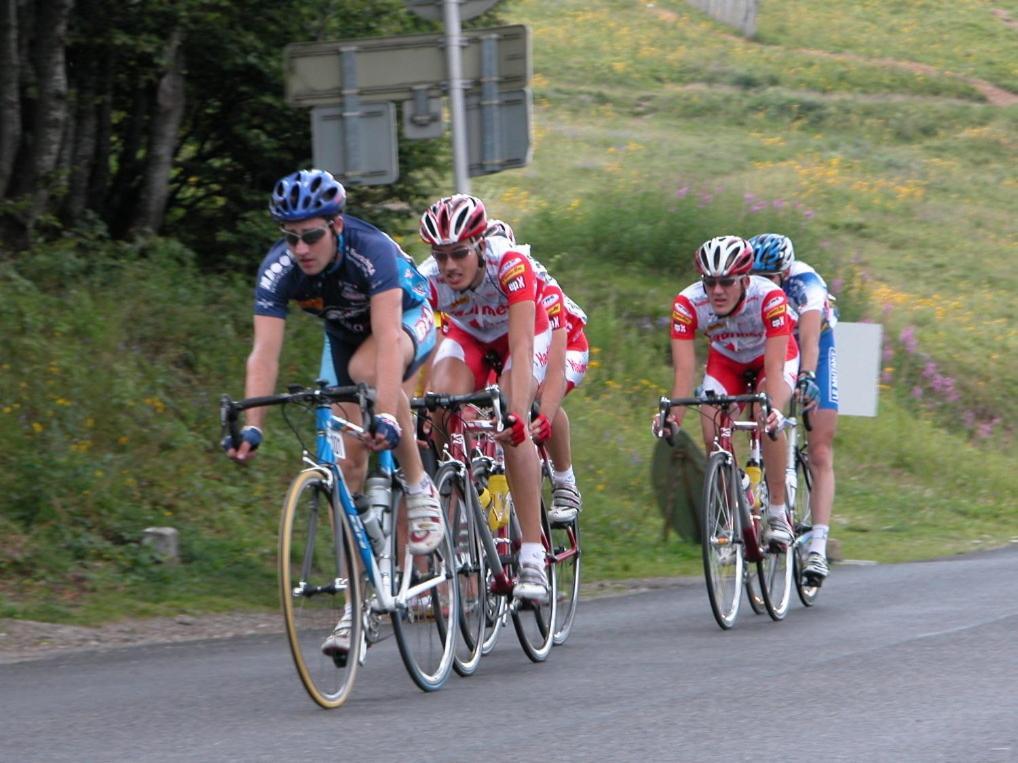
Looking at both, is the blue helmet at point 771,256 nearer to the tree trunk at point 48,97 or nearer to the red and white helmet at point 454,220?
the red and white helmet at point 454,220

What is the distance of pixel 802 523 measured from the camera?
1125 centimetres

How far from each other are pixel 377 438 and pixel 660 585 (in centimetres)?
612

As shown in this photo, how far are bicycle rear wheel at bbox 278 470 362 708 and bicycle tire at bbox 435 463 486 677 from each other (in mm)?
901

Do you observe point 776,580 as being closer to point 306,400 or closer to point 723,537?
point 723,537

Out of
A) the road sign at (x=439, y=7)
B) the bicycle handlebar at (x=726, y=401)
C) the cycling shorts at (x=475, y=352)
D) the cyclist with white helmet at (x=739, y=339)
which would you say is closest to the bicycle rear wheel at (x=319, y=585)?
the cycling shorts at (x=475, y=352)

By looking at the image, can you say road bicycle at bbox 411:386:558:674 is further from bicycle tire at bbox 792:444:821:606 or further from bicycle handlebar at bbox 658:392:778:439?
bicycle tire at bbox 792:444:821:606

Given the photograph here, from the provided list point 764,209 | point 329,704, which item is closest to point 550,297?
point 329,704

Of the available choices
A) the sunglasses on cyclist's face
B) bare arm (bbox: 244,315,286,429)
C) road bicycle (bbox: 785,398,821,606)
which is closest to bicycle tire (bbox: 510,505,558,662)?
the sunglasses on cyclist's face

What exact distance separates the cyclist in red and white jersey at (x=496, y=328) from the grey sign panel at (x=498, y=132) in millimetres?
3193

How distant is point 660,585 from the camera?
1269cm

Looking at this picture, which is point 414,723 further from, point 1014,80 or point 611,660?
point 1014,80

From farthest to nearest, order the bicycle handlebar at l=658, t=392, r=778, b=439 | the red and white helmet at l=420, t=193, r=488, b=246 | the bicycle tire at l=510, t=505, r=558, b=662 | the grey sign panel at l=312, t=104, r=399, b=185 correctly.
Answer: the grey sign panel at l=312, t=104, r=399, b=185 → the bicycle handlebar at l=658, t=392, r=778, b=439 → the bicycle tire at l=510, t=505, r=558, b=662 → the red and white helmet at l=420, t=193, r=488, b=246

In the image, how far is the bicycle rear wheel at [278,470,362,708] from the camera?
6.82m

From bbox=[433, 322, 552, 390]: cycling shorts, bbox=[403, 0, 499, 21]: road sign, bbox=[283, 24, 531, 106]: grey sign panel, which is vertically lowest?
bbox=[433, 322, 552, 390]: cycling shorts
